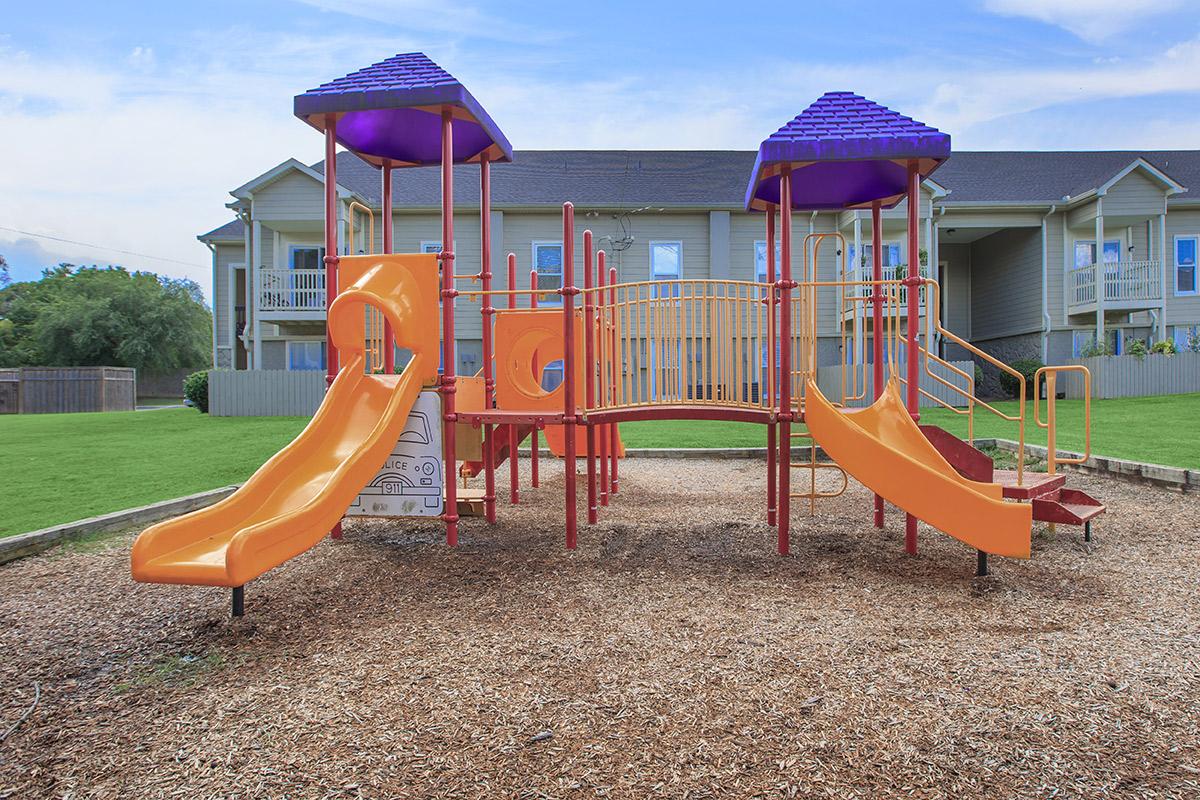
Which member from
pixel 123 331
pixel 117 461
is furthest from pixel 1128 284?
pixel 123 331

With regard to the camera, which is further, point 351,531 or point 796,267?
point 796,267

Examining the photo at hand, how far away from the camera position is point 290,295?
18594mm

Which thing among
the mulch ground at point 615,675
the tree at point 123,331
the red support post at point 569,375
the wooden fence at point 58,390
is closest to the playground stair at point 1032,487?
the mulch ground at point 615,675

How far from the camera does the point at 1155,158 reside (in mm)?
23641

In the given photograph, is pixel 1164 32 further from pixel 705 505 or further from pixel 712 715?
pixel 712 715

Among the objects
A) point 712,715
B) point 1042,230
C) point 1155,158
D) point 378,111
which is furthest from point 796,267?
point 712,715

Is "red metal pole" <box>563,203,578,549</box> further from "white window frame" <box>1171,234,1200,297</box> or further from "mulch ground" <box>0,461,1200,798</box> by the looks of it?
"white window frame" <box>1171,234,1200,297</box>

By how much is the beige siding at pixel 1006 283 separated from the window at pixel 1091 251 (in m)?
1.33

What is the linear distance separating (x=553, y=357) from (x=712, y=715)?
202 inches

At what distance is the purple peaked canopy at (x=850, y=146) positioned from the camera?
504cm

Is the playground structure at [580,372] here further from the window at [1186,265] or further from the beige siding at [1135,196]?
the window at [1186,265]

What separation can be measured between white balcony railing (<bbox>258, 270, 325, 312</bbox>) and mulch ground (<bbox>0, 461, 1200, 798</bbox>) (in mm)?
14183

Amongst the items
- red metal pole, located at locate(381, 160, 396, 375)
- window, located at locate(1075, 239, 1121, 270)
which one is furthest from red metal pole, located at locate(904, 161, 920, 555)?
window, located at locate(1075, 239, 1121, 270)

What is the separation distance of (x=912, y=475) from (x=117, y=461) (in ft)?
34.3
